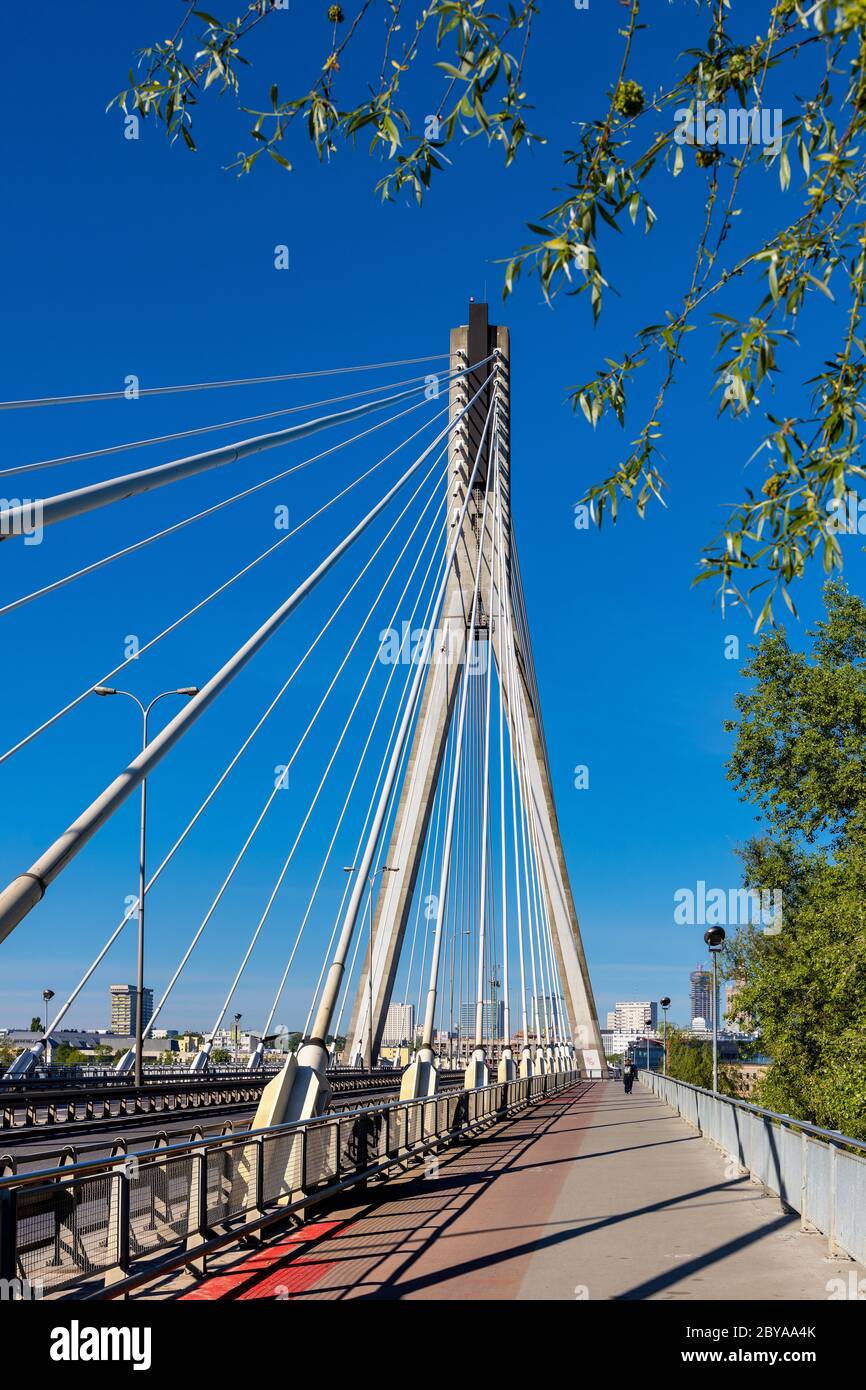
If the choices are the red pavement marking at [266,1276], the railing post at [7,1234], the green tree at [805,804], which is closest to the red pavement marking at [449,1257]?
the red pavement marking at [266,1276]

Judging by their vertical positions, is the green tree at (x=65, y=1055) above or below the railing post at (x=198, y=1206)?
below

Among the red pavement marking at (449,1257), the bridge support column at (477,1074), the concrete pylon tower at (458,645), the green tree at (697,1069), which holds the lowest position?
the green tree at (697,1069)

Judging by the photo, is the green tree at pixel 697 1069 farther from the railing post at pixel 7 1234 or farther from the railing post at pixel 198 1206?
the railing post at pixel 7 1234

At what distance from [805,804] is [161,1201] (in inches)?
1137

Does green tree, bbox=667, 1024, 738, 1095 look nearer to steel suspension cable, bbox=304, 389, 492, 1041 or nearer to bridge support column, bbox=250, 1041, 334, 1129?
steel suspension cable, bbox=304, 389, 492, 1041

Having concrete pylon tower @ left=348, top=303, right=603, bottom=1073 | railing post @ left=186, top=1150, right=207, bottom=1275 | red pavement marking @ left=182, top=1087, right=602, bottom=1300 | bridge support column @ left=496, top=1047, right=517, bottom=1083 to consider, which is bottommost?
bridge support column @ left=496, top=1047, right=517, bottom=1083

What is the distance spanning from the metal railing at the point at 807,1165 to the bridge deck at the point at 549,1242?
0.20 metres

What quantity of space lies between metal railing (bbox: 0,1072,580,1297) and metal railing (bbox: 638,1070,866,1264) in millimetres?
4206

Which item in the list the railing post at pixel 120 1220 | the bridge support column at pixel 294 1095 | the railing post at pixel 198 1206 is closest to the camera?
the railing post at pixel 120 1220

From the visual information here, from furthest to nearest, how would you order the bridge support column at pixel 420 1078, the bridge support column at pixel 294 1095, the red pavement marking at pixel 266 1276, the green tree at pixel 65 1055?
the green tree at pixel 65 1055 < the bridge support column at pixel 420 1078 < the bridge support column at pixel 294 1095 < the red pavement marking at pixel 266 1276

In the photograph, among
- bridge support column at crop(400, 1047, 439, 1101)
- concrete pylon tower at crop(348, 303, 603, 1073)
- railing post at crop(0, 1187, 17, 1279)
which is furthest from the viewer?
concrete pylon tower at crop(348, 303, 603, 1073)

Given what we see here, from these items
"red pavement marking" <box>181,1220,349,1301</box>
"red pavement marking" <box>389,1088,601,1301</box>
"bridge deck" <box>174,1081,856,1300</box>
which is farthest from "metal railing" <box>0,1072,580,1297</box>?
"red pavement marking" <box>389,1088,601,1301</box>

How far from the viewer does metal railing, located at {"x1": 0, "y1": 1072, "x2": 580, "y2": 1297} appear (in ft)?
23.5

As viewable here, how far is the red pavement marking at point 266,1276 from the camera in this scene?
28.6 ft
